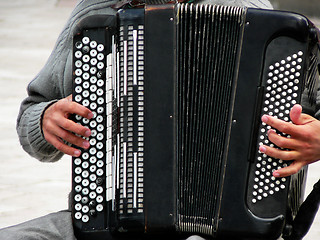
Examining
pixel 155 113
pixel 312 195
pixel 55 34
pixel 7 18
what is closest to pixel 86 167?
pixel 155 113

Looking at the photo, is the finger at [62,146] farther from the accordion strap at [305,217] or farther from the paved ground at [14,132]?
the paved ground at [14,132]

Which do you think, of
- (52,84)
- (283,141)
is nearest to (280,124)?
(283,141)

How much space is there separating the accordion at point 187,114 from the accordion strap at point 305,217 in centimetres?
4

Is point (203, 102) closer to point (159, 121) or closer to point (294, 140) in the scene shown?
point (159, 121)

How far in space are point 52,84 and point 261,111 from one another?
2.51ft

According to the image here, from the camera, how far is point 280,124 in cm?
204

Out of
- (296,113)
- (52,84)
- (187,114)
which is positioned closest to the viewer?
(296,113)

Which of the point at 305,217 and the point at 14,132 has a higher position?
the point at 305,217

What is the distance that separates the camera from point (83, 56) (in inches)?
84.2

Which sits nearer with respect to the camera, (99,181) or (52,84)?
(99,181)

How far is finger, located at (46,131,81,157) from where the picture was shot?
2162mm

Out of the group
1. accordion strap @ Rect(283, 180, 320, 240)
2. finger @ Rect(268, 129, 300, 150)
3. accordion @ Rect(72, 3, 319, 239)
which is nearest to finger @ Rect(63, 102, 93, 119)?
accordion @ Rect(72, 3, 319, 239)

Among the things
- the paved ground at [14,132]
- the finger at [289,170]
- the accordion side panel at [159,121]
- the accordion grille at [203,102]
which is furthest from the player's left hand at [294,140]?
the paved ground at [14,132]

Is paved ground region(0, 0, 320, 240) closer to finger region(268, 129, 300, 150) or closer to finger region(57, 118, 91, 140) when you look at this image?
finger region(268, 129, 300, 150)
